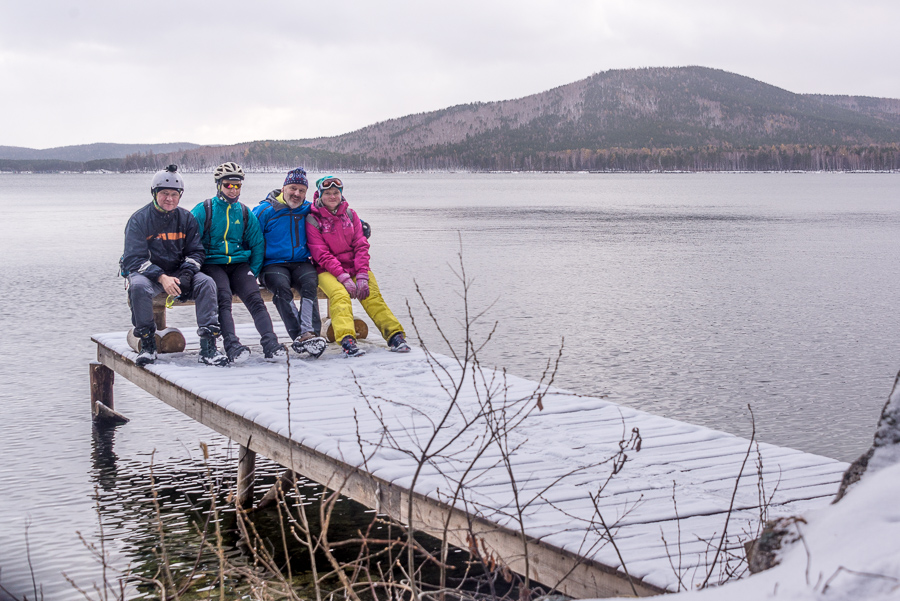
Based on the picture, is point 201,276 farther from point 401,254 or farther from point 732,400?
point 401,254

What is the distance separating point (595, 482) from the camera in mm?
4367

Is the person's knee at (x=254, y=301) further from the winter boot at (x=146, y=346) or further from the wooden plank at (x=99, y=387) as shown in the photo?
the wooden plank at (x=99, y=387)

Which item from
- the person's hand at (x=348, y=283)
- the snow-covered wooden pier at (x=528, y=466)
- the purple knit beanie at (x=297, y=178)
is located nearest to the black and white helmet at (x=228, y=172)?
the purple knit beanie at (x=297, y=178)

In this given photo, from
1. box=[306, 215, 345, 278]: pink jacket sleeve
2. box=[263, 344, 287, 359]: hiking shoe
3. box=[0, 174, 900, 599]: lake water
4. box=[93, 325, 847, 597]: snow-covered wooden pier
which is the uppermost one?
box=[306, 215, 345, 278]: pink jacket sleeve

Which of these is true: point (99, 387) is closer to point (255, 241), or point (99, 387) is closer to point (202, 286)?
point (202, 286)

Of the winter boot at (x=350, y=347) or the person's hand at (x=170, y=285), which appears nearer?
the person's hand at (x=170, y=285)

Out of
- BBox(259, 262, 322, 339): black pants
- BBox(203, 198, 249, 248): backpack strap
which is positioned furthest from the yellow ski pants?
BBox(203, 198, 249, 248): backpack strap

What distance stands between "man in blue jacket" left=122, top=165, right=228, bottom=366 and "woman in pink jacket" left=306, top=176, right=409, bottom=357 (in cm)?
98

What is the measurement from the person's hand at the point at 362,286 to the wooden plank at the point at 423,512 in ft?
5.78

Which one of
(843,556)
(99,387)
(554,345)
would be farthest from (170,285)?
(554,345)

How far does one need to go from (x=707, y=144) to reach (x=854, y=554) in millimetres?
196712

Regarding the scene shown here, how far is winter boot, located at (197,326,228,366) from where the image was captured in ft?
23.9

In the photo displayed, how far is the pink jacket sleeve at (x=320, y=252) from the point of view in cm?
779

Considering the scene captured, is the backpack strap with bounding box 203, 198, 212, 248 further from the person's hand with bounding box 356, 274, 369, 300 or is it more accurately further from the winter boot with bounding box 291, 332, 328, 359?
the person's hand with bounding box 356, 274, 369, 300
